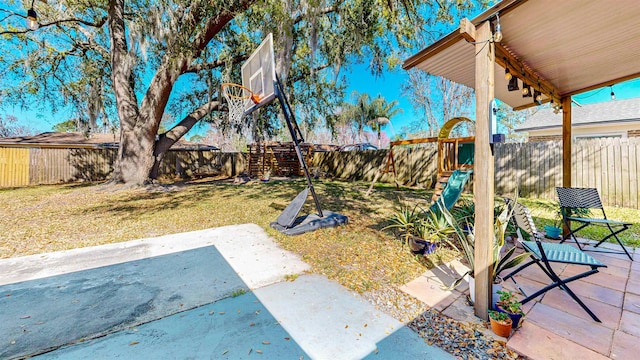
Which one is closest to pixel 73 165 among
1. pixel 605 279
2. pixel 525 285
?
pixel 525 285

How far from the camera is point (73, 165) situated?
10.9 metres

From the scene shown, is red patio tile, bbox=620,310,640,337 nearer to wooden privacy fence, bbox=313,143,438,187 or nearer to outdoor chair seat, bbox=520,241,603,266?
outdoor chair seat, bbox=520,241,603,266

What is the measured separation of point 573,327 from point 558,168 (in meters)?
6.15

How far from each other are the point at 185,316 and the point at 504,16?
3.19m

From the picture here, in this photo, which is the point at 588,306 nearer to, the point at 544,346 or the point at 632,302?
the point at 632,302

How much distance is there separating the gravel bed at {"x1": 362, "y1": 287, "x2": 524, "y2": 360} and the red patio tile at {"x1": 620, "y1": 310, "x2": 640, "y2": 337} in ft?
2.85

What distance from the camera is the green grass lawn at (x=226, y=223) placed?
9.11ft

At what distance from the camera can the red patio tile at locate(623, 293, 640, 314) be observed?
1882 mm

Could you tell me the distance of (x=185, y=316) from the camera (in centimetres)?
183

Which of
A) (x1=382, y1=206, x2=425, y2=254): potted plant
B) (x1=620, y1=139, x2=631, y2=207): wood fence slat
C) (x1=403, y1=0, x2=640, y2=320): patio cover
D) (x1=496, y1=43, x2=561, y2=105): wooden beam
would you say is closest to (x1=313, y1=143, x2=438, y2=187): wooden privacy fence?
(x1=620, y1=139, x2=631, y2=207): wood fence slat

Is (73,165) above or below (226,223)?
above

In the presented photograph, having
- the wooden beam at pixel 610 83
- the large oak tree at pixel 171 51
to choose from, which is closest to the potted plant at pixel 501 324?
the wooden beam at pixel 610 83

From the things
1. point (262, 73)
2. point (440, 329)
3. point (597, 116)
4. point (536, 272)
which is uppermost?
point (597, 116)

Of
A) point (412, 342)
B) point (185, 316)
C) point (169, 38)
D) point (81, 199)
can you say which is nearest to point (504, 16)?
point (412, 342)
